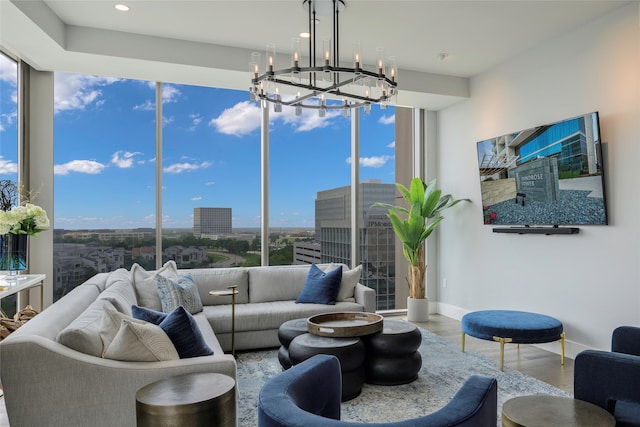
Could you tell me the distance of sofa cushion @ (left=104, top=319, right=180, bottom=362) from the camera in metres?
2.12

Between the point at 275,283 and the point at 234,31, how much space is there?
2.58 meters

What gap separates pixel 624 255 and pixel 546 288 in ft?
2.85

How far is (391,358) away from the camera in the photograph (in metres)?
3.37

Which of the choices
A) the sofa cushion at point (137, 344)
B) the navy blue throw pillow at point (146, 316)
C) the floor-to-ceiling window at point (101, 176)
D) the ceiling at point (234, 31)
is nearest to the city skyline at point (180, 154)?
the floor-to-ceiling window at point (101, 176)

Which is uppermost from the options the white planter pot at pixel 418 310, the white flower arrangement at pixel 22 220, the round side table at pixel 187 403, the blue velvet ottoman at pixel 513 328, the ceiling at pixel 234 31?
the ceiling at pixel 234 31

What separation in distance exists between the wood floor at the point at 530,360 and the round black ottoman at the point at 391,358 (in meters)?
1.00

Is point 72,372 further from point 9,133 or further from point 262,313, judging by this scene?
point 9,133

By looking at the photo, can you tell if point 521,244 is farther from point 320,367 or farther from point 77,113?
point 77,113

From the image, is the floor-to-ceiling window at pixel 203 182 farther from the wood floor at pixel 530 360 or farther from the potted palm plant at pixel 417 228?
the wood floor at pixel 530 360

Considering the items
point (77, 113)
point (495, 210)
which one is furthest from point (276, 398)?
point (77, 113)

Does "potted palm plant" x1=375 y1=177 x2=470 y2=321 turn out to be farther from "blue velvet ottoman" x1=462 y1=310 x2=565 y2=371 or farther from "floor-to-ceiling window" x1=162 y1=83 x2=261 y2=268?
"floor-to-ceiling window" x1=162 y1=83 x2=261 y2=268

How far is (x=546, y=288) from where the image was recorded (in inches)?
170

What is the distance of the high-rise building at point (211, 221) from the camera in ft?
16.9

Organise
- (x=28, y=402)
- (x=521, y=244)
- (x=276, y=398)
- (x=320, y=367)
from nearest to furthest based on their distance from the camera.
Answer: (x=276, y=398), (x=320, y=367), (x=28, y=402), (x=521, y=244)
